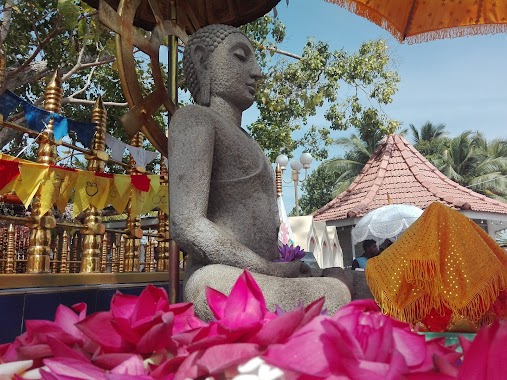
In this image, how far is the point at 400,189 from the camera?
12.0 meters

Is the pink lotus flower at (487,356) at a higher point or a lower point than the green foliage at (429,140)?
lower

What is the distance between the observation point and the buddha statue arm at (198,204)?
1.86 m

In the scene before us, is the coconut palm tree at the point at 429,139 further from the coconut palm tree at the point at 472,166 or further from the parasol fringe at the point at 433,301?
the parasol fringe at the point at 433,301

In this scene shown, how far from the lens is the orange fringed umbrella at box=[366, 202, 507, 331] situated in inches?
70.2

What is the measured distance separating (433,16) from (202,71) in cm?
259

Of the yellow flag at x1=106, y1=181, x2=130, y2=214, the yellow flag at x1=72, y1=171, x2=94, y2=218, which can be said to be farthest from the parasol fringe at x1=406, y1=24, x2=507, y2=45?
the yellow flag at x1=72, y1=171, x2=94, y2=218

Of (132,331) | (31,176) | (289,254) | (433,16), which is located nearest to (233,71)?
(289,254)

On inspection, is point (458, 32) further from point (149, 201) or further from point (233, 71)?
point (149, 201)

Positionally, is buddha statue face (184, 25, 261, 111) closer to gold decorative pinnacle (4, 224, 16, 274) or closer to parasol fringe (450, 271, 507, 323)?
parasol fringe (450, 271, 507, 323)

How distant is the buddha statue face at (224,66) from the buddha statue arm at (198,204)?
0.24 meters

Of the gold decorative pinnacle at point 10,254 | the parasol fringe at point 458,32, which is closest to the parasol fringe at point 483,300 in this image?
the gold decorative pinnacle at point 10,254

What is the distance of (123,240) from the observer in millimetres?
3818

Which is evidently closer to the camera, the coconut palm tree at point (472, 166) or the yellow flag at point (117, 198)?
the yellow flag at point (117, 198)

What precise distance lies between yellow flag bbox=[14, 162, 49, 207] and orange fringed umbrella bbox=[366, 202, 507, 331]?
215 cm
